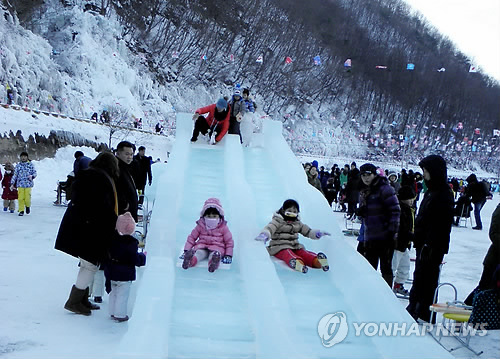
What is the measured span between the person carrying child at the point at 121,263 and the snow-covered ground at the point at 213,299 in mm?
156

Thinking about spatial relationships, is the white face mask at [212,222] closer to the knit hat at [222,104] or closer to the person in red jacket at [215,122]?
the person in red jacket at [215,122]

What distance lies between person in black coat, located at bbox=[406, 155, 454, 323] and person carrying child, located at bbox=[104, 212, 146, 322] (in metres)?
2.85

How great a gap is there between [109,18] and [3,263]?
3836cm

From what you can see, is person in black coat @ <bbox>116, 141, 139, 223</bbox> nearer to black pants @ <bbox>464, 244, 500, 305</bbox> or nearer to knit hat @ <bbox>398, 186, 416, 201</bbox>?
knit hat @ <bbox>398, 186, 416, 201</bbox>

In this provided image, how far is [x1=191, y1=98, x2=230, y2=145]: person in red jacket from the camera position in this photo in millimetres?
10750

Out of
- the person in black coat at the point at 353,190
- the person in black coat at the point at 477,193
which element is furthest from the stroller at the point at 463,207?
the person in black coat at the point at 353,190

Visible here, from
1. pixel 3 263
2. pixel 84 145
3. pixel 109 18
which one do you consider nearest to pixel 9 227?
pixel 3 263

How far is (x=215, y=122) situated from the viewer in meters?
10.9

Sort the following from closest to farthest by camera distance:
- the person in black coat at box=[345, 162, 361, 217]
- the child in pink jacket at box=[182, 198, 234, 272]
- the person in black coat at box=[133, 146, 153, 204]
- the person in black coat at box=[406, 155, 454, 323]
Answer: the person in black coat at box=[406, 155, 454, 323] < the child in pink jacket at box=[182, 198, 234, 272] < the person in black coat at box=[133, 146, 153, 204] < the person in black coat at box=[345, 162, 361, 217]

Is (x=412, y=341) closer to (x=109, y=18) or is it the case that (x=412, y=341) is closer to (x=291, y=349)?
(x=291, y=349)

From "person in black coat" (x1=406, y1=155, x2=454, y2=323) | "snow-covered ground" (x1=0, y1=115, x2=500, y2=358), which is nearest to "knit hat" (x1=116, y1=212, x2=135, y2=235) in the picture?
"snow-covered ground" (x1=0, y1=115, x2=500, y2=358)

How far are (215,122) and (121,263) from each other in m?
6.72

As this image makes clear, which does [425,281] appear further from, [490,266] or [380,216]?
[380,216]

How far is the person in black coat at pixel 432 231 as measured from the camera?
4.96 meters
